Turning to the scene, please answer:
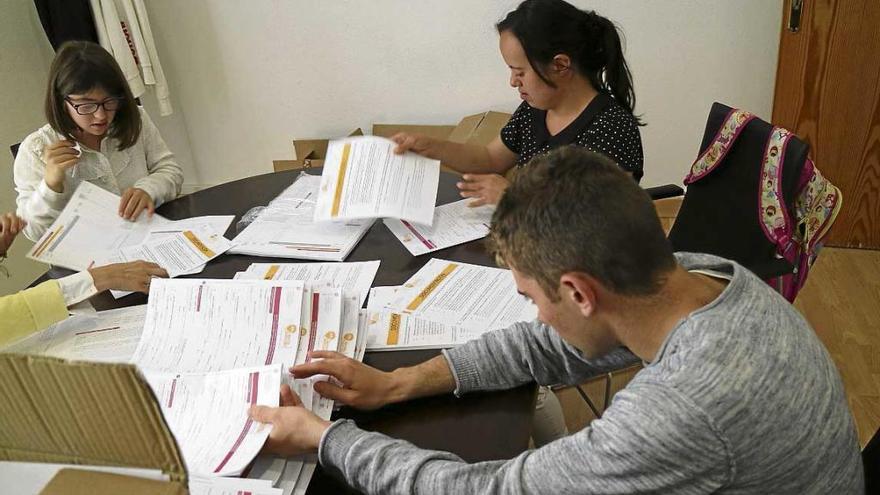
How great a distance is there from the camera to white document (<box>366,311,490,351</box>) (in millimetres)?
1106

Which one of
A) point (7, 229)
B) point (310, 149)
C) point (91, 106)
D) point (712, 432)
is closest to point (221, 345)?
point (712, 432)

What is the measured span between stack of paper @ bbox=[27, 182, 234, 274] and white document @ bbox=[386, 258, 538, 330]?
46cm

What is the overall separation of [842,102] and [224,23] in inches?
98.1

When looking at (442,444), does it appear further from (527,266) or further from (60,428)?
(60,428)

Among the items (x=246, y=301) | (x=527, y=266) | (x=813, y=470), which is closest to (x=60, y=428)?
(x=527, y=266)

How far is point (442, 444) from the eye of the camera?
0.90 meters

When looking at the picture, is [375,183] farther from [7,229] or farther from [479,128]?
[479,128]

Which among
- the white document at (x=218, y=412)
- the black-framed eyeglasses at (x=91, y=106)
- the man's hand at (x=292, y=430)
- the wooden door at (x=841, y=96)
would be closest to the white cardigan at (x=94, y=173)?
the black-framed eyeglasses at (x=91, y=106)

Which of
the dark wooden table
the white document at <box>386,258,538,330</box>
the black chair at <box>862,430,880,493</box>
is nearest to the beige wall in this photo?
the dark wooden table

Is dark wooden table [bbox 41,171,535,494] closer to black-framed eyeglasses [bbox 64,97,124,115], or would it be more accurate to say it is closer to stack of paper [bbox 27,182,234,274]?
stack of paper [bbox 27,182,234,274]

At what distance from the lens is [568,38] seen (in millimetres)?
1619

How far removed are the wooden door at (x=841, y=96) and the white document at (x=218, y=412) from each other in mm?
2261

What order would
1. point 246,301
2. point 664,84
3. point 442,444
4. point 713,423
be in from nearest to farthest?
point 713,423
point 442,444
point 246,301
point 664,84

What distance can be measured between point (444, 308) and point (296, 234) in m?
0.46
